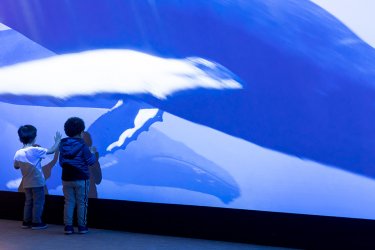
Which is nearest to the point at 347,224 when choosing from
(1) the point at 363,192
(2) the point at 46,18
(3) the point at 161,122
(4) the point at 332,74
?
(1) the point at 363,192

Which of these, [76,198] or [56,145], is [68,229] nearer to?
[76,198]

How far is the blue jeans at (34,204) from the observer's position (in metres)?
5.95

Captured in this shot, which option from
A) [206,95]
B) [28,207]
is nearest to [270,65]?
[206,95]

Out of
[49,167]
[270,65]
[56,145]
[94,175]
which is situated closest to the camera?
[270,65]

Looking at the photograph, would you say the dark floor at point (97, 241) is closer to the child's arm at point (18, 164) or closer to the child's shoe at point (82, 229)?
the child's shoe at point (82, 229)

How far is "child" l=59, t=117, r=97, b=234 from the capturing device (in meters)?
5.61

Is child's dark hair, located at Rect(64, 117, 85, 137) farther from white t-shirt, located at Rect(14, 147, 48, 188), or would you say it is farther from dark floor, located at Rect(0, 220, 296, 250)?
dark floor, located at Rect(0, 220, 296, 250)

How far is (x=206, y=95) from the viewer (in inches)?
215

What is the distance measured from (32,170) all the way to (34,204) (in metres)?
Answer: 0.38

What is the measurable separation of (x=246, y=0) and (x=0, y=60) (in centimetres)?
308

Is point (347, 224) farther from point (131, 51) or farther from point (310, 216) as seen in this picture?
point (131, 51)

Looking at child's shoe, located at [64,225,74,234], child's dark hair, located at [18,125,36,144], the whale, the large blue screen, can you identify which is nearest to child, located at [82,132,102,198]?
the large blue screen

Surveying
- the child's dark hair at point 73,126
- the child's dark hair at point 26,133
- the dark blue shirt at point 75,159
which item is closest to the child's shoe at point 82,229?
the dark blue shirt at point 75,159

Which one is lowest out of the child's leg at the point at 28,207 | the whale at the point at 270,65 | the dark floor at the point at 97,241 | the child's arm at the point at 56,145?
the dark floor at the point at 97,241
